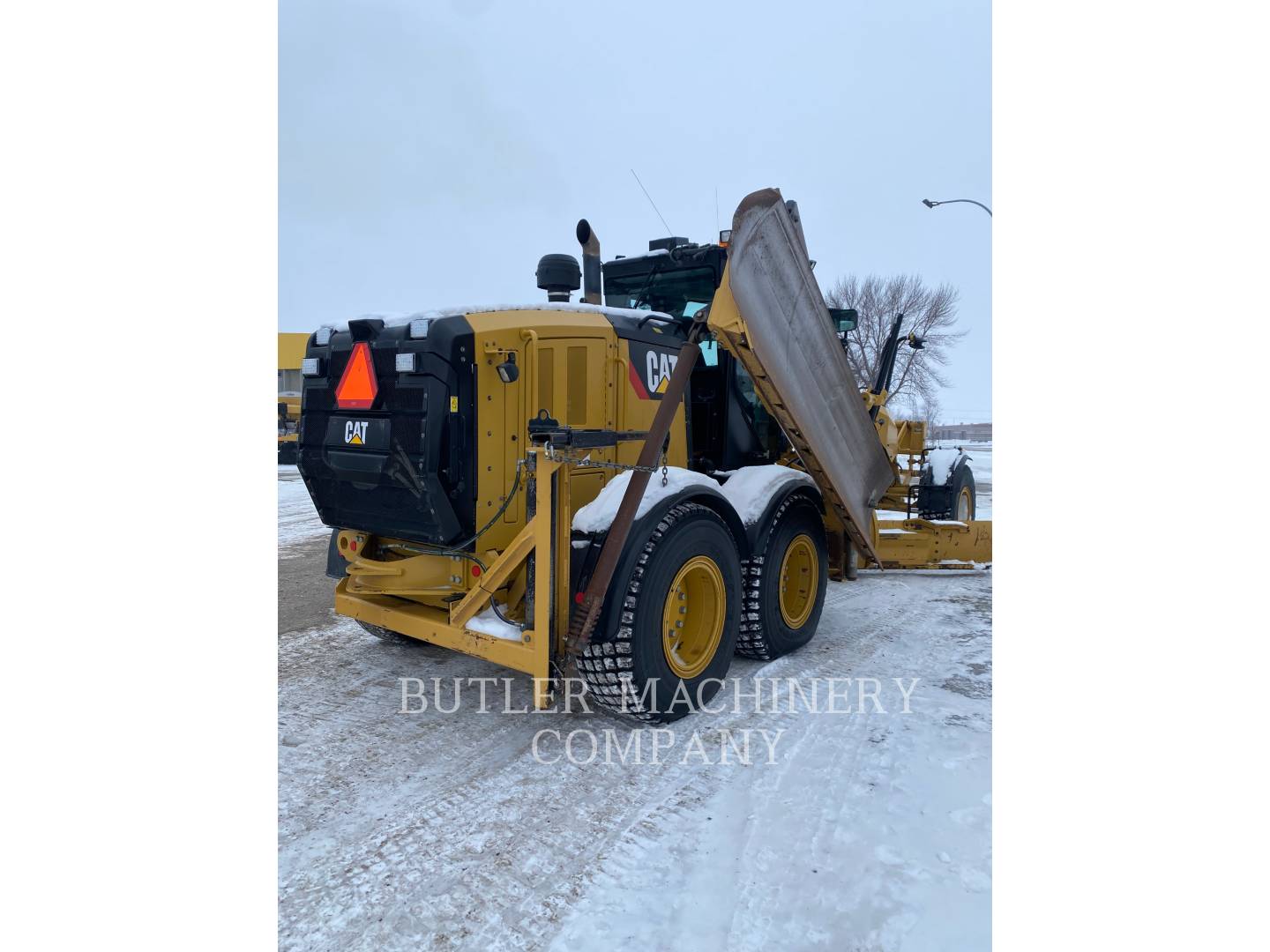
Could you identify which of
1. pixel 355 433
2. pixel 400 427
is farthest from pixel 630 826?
pixel 355 433

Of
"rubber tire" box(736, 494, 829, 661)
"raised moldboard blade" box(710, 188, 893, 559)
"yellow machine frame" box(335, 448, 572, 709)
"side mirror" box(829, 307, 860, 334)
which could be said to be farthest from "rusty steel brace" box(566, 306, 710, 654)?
"side mirror" box(829, 307, 860, 334)

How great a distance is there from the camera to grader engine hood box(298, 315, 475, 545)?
11.7ft

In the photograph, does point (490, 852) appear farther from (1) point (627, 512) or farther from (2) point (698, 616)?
(2) point (698, 616)

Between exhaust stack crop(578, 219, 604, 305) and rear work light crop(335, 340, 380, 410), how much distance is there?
1.52m

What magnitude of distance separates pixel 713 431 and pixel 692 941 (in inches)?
140

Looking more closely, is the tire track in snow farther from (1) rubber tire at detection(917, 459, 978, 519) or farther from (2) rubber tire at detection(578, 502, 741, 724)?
(1) rubber tire at detection(917, 459, 978, 519)

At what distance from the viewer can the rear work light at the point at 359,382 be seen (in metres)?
3.82

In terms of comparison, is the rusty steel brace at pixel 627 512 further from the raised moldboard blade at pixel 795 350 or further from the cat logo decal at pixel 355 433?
the cat logo decal at pixel 355 433

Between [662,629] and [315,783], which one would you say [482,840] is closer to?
[315,783]

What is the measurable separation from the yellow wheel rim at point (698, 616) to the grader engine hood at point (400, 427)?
1.25 metres

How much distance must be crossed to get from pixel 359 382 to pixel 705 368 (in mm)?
2465

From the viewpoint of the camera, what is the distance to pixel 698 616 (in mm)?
4230

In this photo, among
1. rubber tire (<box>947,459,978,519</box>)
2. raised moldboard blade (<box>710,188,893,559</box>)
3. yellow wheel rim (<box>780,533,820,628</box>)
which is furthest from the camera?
rubber tire (<box>947,459,978,519</box>)

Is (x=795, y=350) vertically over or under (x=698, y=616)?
over
